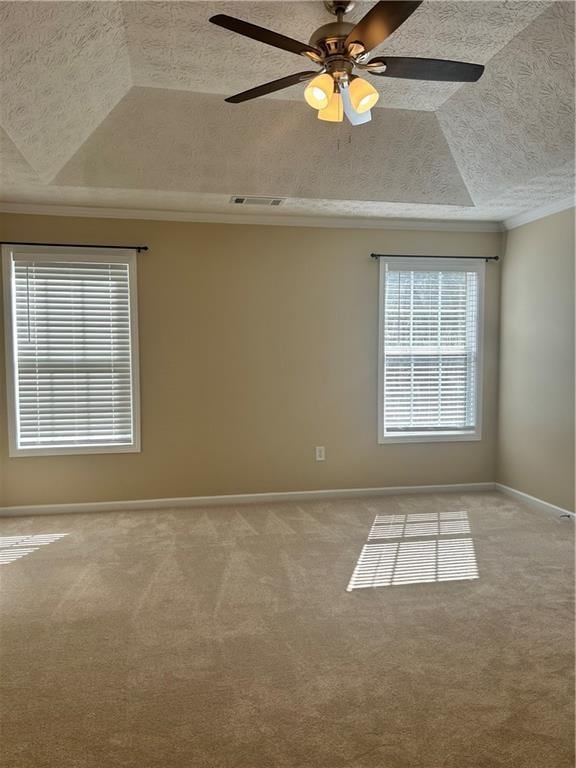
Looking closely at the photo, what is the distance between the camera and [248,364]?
15.5 feet

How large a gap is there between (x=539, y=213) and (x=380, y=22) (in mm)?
3254

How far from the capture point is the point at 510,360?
16.3 ft

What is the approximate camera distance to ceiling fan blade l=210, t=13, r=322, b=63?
1863mm

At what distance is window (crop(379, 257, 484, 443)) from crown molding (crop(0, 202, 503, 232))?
13.4 inches

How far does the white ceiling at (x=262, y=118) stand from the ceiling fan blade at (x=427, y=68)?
62 centimetres

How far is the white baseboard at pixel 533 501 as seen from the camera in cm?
428

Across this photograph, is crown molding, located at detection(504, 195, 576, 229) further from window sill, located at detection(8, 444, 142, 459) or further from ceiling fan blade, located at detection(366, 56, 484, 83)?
window sill, located at detection(8, 444, 142, 459)

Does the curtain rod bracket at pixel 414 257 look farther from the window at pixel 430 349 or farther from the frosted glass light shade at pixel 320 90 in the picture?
the frosted glass light shade at pixel 320 90

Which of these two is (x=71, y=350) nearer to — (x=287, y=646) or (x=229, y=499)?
(x=229, y=499)

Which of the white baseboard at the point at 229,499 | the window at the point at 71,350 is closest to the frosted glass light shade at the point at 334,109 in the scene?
the window at the point at 71,350

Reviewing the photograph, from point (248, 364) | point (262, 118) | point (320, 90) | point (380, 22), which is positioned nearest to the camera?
point (380, 22)

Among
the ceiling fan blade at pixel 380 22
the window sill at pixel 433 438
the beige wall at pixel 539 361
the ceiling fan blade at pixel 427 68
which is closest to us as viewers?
the ceiling fan blade at pixel 380 22

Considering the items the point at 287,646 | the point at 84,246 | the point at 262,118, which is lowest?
the point at 287,646

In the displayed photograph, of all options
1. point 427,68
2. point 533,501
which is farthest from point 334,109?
point 533,501
